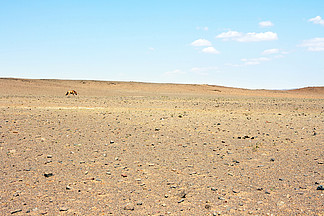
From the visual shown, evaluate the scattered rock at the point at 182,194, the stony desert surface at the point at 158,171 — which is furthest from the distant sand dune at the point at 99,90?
the scattered rock at the point at 182,194

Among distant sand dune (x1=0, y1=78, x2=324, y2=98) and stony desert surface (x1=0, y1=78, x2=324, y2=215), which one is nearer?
stony desert surface (x1=0, y1=78, x2=324, y2=215)

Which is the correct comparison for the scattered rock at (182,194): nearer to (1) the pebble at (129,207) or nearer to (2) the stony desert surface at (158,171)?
(2) the stony desert surface at (158,171)

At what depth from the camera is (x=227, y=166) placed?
6996mm

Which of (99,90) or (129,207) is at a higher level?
(99,90)

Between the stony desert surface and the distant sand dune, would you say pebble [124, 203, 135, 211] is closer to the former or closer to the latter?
the stony desert surface

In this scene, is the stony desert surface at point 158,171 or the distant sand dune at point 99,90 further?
the distant sand dune at point 99,90

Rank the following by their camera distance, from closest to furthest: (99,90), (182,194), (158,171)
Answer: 1. (182,194)
2. (158,171)
3. (99,90)

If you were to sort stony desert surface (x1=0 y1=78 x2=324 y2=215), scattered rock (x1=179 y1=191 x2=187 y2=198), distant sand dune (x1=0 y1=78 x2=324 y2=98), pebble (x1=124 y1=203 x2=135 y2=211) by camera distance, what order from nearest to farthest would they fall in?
1. pebble (x1=124 y1=203 x2=135 y2=211)
2. stony desert surface (x1=0 y1=78 x2=324 y2=215)
3. scattered rock (x1=179 y1=191 x2=187 y2=198)
4. distant sand dune (x1=0 y1=78 x2=324 y2=98)

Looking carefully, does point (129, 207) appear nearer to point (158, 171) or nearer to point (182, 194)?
A: point (182, 194)

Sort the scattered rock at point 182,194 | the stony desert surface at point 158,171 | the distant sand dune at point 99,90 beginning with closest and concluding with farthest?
A: the stony desert surface at point 158,171 < the scattered rock at point 182,194 < the distant sand dune at point 99,90

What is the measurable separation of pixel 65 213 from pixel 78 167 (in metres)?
2.25

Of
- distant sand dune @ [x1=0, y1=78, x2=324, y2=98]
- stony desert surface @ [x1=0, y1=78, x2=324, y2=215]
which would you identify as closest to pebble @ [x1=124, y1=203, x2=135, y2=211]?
stony desert surface @ [x1=0, y1=78, x2=324, y2=215]

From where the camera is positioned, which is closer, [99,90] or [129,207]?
[129,207]

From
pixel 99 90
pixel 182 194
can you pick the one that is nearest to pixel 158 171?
pixel 182 194
